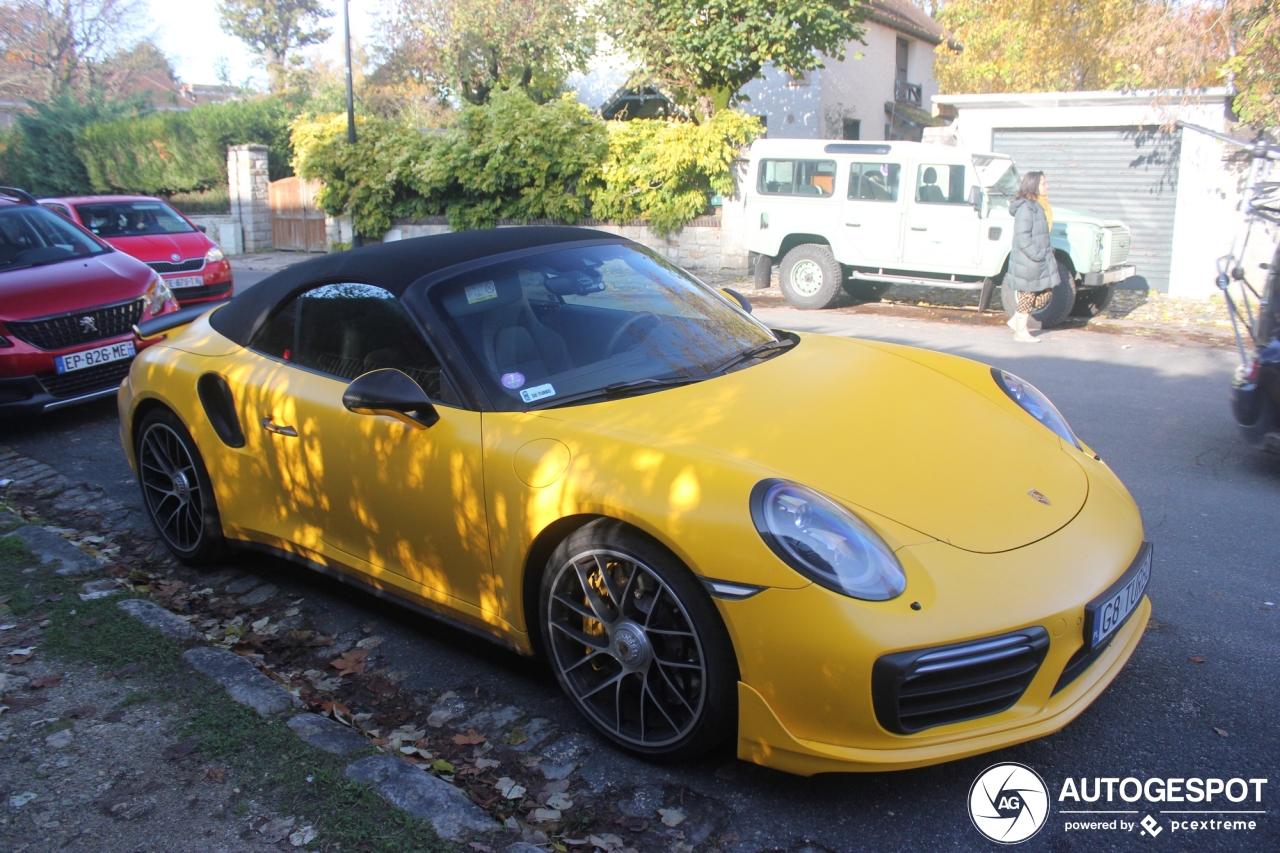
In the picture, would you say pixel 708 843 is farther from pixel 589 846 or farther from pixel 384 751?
pixel 384 751

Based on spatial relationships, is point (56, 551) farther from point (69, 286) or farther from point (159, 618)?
point (69, 286)

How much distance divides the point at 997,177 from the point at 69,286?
9870 millimetres

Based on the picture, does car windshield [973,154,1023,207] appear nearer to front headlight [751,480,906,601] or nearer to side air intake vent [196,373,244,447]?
side air intake vent [196,373,244,447]

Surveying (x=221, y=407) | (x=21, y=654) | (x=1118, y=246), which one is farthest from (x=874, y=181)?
(x=21, y=654)

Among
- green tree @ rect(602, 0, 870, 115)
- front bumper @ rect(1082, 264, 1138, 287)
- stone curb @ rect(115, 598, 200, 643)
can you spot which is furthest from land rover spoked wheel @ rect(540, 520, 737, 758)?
green tree @ rect(602, 0, 870, 115)

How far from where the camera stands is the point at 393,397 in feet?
10.4

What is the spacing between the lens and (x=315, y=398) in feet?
12.1

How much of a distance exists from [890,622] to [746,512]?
45 centimetres

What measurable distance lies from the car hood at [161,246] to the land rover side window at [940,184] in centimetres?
933

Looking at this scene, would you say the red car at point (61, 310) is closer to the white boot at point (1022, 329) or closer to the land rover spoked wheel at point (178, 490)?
the land rover spoked wheel at point (178, 490)

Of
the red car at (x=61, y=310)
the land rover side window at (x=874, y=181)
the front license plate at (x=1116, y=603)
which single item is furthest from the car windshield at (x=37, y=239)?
the land rover side window at (x=874, y=181)

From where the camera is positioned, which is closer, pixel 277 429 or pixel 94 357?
pixel 277 429

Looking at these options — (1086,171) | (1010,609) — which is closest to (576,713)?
(1010,609)

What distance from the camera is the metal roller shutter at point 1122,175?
1450 cm
